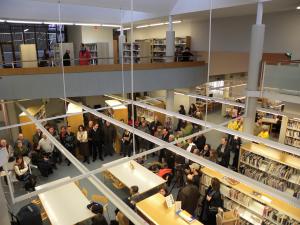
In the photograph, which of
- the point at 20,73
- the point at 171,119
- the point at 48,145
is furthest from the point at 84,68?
the point at 171,119

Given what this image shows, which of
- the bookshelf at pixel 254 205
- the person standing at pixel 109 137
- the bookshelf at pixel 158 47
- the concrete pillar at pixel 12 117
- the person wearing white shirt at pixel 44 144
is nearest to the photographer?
the bookshelf at pixel 254 205

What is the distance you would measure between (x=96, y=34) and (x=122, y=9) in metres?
6.97

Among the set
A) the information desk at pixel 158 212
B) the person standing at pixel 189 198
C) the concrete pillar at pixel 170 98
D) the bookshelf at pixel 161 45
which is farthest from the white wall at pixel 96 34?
the person standing at pixel 189 198

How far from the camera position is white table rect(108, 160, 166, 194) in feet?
21.6

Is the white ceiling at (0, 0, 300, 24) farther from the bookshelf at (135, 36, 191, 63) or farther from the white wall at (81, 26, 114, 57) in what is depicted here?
the white wall at (81, 26, 114, 57)

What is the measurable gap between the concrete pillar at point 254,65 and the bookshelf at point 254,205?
2683 mm

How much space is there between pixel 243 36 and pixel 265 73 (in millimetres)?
4516

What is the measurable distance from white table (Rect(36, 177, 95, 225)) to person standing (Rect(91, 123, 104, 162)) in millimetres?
3168

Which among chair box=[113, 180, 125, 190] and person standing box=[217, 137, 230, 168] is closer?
chair box=[113, 180, 125, 190]

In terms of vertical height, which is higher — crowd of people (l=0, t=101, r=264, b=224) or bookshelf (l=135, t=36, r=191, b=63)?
bookshelf (l=135, t=36, r=191, b=63)

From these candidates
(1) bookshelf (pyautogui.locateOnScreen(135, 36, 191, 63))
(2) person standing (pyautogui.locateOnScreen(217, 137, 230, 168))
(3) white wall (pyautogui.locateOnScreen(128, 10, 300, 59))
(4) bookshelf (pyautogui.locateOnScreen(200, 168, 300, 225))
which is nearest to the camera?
(4) bookshelf (pyautogui.locateOnScreen(200, 168, 300, 225))

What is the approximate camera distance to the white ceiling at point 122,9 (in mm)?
8461

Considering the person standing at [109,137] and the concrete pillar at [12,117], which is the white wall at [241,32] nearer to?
the person standing at [109,137]

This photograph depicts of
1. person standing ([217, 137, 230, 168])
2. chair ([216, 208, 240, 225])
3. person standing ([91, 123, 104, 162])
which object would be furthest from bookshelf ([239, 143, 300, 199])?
person standing ([91, 123, 104, 162])
